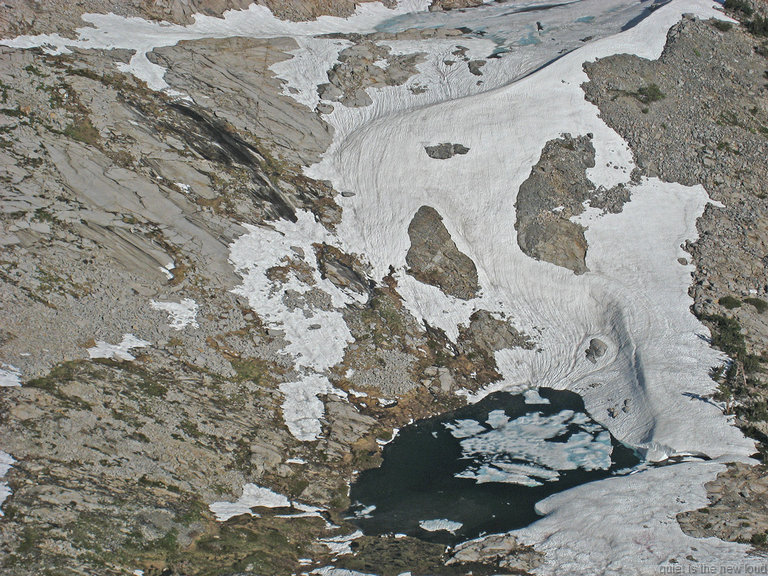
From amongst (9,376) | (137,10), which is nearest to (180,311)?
(9,376)

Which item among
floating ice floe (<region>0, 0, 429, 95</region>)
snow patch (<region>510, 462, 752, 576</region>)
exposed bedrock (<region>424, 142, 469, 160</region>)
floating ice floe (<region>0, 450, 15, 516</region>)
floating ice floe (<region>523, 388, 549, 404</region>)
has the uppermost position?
floating ice floe (<region>0, 0, 429, 95</region>)

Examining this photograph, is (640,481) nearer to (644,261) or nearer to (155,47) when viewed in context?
(644,261)

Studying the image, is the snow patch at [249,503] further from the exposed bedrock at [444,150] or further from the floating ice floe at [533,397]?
the exposed bedrock at [444,150]

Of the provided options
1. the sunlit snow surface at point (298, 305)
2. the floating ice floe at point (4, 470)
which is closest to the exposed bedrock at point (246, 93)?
the sunlit snow surface at point (298, 305)

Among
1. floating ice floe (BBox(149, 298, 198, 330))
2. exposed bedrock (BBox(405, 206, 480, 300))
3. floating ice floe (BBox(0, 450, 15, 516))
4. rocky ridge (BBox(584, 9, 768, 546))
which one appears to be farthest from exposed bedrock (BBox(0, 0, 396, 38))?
floating ice floe (BBox(0, 450, 15, 516))

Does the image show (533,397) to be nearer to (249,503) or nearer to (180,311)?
(249,503)

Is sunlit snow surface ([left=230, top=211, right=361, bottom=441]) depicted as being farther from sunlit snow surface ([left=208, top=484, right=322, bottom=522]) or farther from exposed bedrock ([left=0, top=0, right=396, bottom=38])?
exposed bedrock ([left=0, top=0, right=396, bottom=38])

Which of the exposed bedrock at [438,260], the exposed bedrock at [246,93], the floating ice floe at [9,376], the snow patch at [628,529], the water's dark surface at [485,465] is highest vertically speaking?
the exposed bedrock at [246,93]
